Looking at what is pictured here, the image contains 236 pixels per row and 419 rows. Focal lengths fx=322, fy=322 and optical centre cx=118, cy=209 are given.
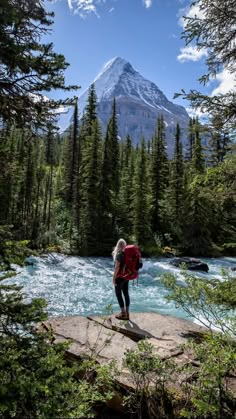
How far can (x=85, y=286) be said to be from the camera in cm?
1688

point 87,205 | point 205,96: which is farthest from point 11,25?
point 87,205

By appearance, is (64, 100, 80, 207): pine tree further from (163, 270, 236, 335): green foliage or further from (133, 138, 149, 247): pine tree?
(163, 270, 236, 335): green foliage

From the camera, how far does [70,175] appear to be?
141 feet

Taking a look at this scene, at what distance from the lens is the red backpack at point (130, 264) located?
27.6ft

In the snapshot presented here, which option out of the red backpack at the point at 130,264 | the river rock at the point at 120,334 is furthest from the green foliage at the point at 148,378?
the red backpack at the point at 130,264

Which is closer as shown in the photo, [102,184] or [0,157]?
[0,157]

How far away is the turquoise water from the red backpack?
174 centimetres

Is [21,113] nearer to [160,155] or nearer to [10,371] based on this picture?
[10,371]

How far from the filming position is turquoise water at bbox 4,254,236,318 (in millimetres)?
12859

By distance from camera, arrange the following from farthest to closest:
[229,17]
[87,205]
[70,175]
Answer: [70,175]
[87,205]
[229,17]

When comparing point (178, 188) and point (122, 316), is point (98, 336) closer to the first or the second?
point (122, 316)

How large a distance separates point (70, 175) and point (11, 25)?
39142 millimetres

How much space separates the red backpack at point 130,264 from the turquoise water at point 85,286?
1.74 m

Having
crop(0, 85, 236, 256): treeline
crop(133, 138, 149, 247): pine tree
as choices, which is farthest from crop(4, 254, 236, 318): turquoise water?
crop(133, 138, 149, 247): pine tree
